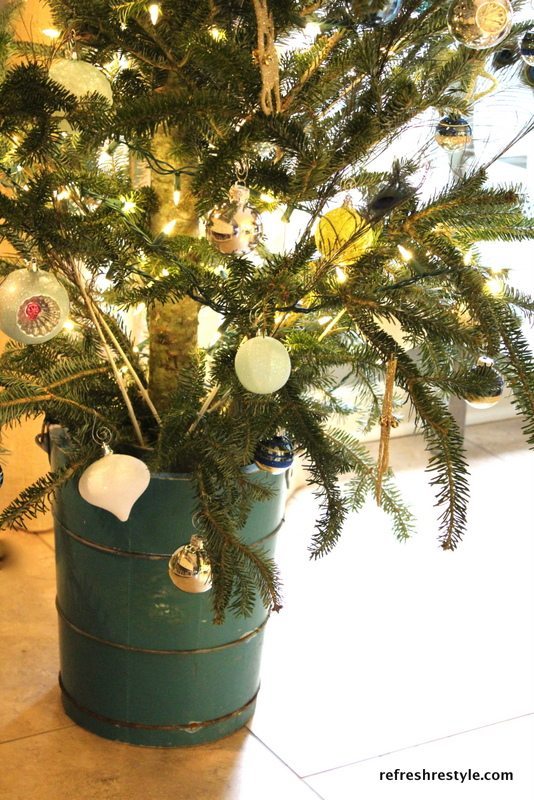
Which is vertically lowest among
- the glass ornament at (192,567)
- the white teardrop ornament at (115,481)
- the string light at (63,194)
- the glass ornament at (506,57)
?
the glass ornament at (192,567)

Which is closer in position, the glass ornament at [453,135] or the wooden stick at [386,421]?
the wooden stick at [386,421]

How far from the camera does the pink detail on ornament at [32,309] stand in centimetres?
115

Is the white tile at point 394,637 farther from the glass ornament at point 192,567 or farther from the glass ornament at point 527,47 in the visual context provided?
the glass ornament at point 527,47

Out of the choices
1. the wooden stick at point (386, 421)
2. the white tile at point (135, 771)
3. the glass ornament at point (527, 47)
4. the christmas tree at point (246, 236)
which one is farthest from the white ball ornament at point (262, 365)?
the white tile at point (135, 771)

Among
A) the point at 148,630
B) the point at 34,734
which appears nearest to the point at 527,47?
the point at 148,630

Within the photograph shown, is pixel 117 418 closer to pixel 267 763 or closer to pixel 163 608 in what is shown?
pixel 163 608

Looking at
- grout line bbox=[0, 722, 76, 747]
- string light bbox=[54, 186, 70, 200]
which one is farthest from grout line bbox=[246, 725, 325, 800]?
string light bbox=[54, 186, 70, 200]

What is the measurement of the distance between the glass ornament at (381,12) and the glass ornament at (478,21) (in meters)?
0.07

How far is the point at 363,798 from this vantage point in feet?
5.18

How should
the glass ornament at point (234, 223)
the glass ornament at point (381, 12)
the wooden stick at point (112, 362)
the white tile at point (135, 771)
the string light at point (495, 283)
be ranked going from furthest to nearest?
the white tile at point (135, 771)
the string light at point (495, 283)
the wooden stick at point (112, 362)
the glass ornament at point (234, 223)
the glass ornament at point (381, 12)

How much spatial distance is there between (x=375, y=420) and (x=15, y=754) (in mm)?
759

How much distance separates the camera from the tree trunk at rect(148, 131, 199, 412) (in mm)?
1469

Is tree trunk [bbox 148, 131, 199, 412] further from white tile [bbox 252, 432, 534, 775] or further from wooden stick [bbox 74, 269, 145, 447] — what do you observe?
white tile [bbox 252, 432, 534, 775]

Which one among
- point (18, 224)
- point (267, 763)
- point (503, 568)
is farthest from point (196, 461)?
point (503, 568)
